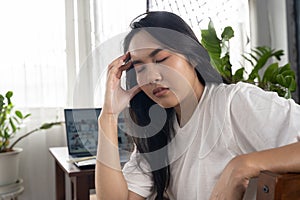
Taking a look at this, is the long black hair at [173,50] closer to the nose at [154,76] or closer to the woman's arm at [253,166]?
the nose at [154,76]

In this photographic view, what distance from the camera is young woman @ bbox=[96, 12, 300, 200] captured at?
80 cm

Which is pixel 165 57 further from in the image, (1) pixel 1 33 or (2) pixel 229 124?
(1) pixel 1 33

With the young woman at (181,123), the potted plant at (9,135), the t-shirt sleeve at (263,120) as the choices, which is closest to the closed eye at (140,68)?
the young woman at (181,123)

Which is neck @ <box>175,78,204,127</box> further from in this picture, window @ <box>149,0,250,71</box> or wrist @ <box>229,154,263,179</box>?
window @ <box>149,0,250,71</box>

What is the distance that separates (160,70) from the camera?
832 millimetres

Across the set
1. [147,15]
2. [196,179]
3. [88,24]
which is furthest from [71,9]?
[196,179]

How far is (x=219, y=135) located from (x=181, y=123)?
136 millimetres

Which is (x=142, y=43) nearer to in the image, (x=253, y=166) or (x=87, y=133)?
(x=253, y=166)

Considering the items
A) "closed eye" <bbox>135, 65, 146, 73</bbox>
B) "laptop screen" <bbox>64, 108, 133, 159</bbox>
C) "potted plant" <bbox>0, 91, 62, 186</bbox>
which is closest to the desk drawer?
"closed eye" <bbox>135, 65, 146, 73</bbox>

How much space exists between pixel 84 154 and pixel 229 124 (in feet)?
2.83

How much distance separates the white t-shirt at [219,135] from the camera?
80 centimetres

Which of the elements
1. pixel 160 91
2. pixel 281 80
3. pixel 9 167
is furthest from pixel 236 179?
pixel 9 167

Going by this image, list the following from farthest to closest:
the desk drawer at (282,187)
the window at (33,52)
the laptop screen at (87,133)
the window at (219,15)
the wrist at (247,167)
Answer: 1. the window at (219,15)
2. the window at (33,52)
3. the laptop screen at (87,133)
4. the wrist at (247,167)
5. the desk drawer at (282,187)

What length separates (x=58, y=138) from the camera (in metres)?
2.18
